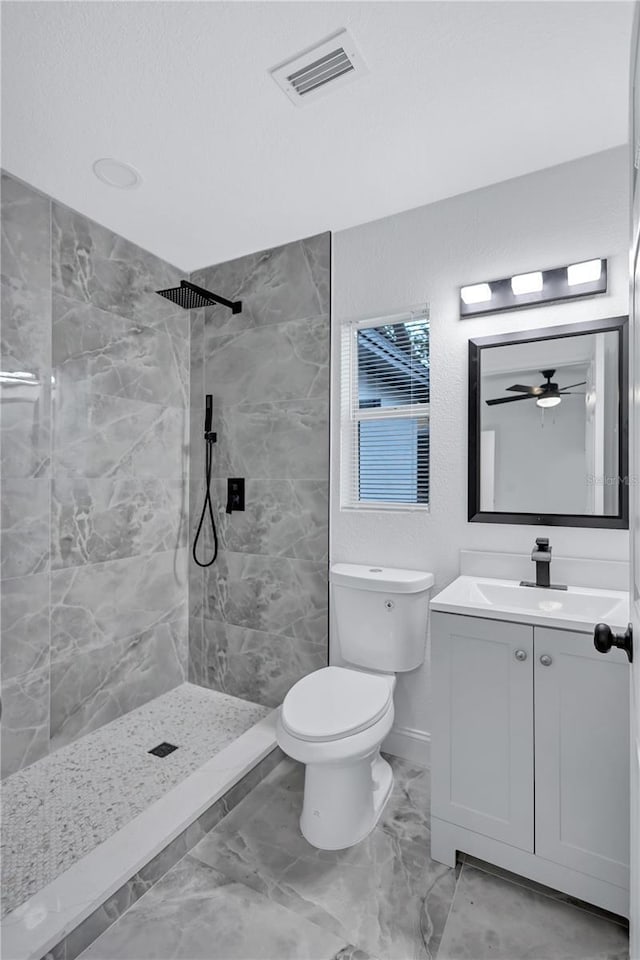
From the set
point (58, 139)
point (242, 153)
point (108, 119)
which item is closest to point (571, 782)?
point (242, 153)

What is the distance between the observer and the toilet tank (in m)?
1.96

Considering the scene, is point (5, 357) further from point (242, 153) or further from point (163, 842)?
point (163, 842)

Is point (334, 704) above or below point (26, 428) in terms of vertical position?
below

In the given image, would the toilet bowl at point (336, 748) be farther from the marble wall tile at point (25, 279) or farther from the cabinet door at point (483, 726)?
the marble wall tile at point (25, 279)

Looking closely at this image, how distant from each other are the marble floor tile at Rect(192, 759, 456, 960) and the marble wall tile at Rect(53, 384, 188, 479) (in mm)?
1564

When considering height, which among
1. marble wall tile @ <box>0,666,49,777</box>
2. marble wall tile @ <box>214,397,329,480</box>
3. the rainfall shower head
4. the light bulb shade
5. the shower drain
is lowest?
the shower drain

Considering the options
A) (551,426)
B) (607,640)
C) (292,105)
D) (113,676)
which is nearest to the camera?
(607,640)

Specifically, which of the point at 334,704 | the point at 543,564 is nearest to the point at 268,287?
the point at 543,564

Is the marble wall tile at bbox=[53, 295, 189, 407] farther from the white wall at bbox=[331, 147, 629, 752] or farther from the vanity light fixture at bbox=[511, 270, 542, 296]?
the vanity light fixture at bbox=[511, 270, 542, 296]

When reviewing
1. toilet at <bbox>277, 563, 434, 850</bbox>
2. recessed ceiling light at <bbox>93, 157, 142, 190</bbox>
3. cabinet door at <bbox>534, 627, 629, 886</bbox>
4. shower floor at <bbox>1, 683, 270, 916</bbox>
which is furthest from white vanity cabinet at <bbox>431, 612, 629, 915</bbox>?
recessed ceiling light at <bbox>93, 157, 142, 190</bbox>

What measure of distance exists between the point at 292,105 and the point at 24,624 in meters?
2.13

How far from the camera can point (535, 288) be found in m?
1.87

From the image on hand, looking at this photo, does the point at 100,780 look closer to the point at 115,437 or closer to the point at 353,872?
the point at 353,872

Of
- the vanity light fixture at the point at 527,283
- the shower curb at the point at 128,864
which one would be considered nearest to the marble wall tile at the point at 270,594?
the shower curb at the point at 128,864
